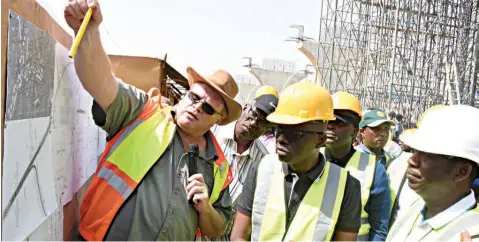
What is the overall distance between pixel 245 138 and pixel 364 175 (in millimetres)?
1036

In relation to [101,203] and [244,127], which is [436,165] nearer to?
[101,203]

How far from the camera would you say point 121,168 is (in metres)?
1.94

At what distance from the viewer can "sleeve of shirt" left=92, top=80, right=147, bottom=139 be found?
6.15ft

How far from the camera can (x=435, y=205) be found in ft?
6.37

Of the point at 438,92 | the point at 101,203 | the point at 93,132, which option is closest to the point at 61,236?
the point at 101,203

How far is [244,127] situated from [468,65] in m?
18.2

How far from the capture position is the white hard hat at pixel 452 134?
6.07 feet

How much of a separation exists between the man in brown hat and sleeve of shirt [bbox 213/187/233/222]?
5 centimetres

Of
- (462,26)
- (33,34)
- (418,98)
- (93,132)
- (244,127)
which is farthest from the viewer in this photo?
(418,98)

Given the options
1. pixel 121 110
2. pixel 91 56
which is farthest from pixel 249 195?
pixel 91 56

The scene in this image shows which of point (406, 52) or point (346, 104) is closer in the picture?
point (346, 104)

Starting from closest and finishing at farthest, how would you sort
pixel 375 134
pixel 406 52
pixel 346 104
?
pixel 346 104 < pixel 375 134 < pixel 406 52

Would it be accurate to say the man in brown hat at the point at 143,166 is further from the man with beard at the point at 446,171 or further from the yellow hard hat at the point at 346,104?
the yellow hard hat at the point at 346,104

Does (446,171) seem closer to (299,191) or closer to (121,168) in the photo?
(299,191)
